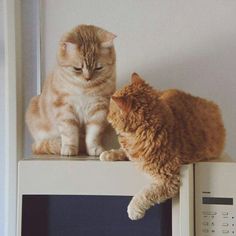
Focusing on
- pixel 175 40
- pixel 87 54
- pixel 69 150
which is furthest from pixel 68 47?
pixel 175 40

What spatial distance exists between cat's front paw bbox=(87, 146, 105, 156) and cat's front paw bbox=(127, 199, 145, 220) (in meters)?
0.21

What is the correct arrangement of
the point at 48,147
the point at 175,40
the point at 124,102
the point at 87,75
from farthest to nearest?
the point at 175,40 < the point at 48,147 < the point at 87,75 < the point at 124,102

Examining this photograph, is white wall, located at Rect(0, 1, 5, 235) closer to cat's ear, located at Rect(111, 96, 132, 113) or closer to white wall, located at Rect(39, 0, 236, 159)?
white wall, located at Rect(39, 0, 236, 159)

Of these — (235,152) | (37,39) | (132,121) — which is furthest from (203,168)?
(37,39)

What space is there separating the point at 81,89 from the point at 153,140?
0.76 ft

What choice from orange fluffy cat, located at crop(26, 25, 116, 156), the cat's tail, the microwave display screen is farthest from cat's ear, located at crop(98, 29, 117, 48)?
the microwave display screen

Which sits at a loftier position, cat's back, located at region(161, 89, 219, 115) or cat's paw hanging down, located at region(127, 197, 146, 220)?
cat's back, located at region(161, 89, 219, 115)

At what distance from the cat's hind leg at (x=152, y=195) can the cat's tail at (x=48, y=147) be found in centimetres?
28

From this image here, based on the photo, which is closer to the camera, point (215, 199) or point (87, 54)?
point (215, 199)

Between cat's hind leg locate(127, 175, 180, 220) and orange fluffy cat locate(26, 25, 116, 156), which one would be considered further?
orange fluffy cat locate(26, 25, 116, 156)

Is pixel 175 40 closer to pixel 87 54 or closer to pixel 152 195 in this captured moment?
pixel 87 54

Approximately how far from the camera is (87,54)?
893mm

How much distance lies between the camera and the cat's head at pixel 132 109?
75 cm

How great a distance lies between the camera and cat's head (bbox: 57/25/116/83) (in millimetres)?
895
